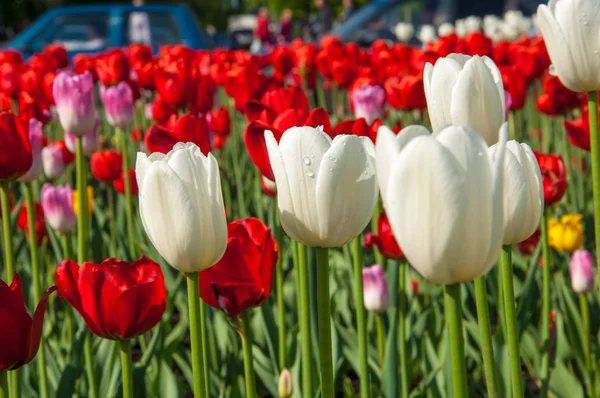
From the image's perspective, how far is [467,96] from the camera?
1.29 metres

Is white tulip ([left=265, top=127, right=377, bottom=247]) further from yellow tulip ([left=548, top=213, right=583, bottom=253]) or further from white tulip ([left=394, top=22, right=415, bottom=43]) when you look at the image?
white tulip ([left=394, top=22, right=415, bottom=43])

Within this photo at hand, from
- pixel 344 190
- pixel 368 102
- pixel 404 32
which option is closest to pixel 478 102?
pixel 344 190

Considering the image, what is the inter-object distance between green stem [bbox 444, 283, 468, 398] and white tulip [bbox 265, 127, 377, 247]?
19 cm

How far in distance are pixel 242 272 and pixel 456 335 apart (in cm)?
51

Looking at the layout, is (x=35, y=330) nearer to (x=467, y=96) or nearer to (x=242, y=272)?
(x=242, y=272)

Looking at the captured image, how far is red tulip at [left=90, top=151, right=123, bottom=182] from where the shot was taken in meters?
3.26

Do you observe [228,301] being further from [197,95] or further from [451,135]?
[197,95]

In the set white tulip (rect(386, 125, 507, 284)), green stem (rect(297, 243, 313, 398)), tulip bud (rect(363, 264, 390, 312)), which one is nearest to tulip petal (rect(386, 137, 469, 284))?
white tulip (rect(386, 125, 507, 284))

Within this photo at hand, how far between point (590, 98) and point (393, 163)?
2.92 ft

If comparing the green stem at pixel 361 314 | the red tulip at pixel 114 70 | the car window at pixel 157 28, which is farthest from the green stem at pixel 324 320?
the car window at pixel 157 28

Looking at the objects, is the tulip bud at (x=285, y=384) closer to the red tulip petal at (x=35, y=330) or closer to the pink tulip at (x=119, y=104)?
the red tulip petal at (x=35, y=330)

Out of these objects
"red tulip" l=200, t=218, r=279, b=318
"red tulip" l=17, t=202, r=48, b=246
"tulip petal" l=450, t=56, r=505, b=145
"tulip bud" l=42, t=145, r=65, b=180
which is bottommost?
"red tulip" l=200, t=218, r=279, b=318

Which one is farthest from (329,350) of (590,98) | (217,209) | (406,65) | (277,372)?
(406,65)

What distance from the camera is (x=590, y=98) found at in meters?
1.62
